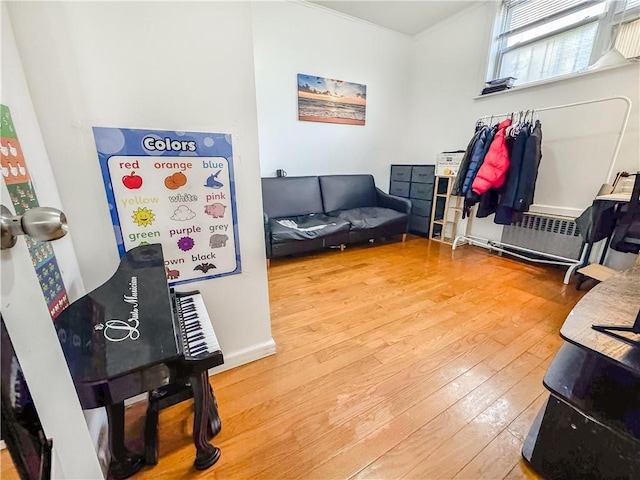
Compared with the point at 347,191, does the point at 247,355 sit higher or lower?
lower

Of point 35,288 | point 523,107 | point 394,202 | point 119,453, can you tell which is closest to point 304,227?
point 394,202

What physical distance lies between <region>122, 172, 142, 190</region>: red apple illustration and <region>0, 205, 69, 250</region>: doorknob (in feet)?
2.33

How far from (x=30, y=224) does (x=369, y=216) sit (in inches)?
125

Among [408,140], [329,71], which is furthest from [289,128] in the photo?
[408,140]

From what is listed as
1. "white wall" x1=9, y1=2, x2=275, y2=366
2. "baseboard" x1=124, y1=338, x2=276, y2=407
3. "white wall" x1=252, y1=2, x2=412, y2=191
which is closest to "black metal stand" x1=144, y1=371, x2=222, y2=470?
"baseboard" x1=124, y1=338, x2=276, y2=407

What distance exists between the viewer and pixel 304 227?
9.52 feet

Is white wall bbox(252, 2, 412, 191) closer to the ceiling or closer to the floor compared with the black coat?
closer to the ceiling

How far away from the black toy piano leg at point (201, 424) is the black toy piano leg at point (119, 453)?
0.65 feet

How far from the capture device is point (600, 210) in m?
1.96

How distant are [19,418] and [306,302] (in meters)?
1.71

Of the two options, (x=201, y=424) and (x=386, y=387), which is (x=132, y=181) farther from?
(x=386, y=387)

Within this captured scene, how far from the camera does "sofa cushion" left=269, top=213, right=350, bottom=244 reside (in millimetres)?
2693

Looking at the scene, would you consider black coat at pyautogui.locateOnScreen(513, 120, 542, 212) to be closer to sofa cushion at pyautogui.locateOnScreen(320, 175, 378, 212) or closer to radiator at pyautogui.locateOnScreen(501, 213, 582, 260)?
radiator at pyautogui.locateOnScreen(501, 213, 582, 260)

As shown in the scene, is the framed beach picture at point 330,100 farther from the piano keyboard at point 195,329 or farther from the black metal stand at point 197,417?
the black metal stand at point 197,417
